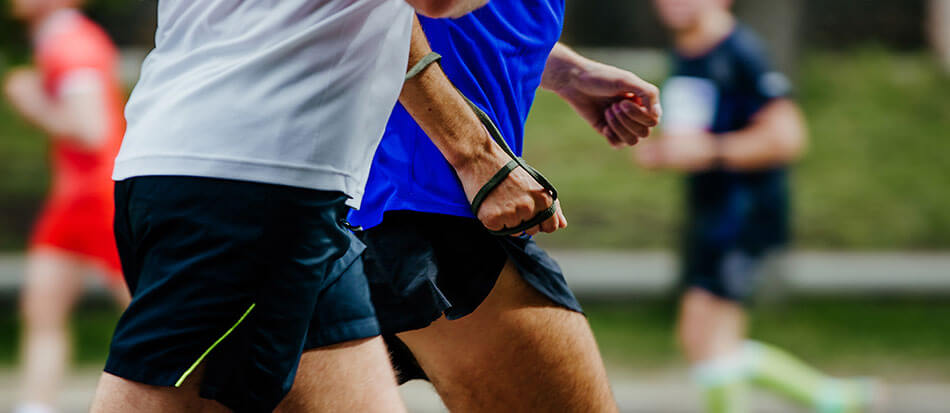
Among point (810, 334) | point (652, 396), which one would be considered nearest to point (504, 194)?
point (652, 396)

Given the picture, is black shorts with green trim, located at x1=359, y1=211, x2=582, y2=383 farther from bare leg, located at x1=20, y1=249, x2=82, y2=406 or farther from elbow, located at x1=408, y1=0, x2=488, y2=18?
bare leg, located at x1=20, y1=249, x2=82, y2=406

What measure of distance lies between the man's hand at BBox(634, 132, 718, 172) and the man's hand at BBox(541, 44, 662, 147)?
239 cm

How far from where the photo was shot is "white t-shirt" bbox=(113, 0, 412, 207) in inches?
65.9

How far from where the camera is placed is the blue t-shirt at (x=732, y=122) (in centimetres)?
493

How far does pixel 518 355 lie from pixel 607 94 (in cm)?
61

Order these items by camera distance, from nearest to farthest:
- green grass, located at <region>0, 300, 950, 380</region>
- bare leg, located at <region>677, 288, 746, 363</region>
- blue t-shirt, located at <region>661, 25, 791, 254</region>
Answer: bare leg, located at <region>677, 288, 746, 363</region> → blue t-shirt, located at <region>661, 25, 791, 254</region> → green grass, located at <region>0, 300, 950, 380</region>

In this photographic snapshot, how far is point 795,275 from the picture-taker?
331 inches

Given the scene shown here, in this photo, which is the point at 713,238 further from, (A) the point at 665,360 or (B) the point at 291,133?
(B) the point at 291,133

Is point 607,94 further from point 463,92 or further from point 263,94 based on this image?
point 263,94

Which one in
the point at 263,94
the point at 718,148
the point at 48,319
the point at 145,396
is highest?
the point at 718,148

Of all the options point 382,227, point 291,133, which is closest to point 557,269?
point 382,227

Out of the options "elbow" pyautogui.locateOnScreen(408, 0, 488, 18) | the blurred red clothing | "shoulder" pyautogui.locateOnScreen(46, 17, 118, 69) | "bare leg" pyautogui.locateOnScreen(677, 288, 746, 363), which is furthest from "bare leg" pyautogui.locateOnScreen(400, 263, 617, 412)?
"shoulder" pyautogui.locateOnScreen(46, 17, 118, 69)

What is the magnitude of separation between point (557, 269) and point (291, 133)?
0.75 meters

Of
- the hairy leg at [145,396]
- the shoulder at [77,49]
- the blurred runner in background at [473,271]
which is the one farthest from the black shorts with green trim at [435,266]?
the shoulder at [77,49]
